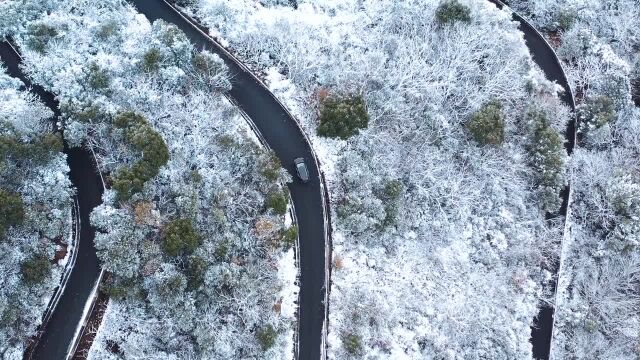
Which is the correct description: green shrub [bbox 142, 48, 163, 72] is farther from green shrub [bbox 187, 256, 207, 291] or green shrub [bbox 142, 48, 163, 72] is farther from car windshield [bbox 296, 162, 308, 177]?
green shrub [bbox 187, 256, 207, 291]

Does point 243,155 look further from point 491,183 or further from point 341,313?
point 491,183

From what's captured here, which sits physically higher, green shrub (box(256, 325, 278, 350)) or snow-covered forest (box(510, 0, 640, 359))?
snow-covered forest (box(510, 0, 640, 359))

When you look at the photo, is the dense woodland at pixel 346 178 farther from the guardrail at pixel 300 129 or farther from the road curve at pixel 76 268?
the road curve at pixel 76 268

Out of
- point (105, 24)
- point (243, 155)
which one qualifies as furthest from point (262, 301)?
point (105, 24)

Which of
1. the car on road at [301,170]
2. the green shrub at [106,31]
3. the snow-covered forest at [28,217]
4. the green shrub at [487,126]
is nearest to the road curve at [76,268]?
the snow-covered forest at [28,217]

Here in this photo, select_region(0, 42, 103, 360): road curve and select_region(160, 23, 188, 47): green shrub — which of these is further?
select_region(160, 23, 188, 47): green shrub

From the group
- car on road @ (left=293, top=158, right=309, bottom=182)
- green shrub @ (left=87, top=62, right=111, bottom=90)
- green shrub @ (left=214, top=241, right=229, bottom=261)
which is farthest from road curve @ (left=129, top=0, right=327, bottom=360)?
green shrub @ (left=87, top=62, right=111, bottom=90)
